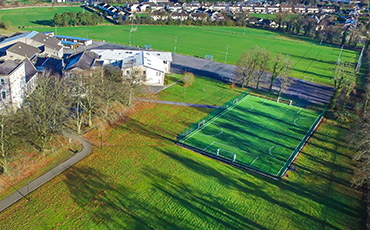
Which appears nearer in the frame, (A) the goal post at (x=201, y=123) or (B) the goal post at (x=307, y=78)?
(A) the goal post at (x=201, y=123)

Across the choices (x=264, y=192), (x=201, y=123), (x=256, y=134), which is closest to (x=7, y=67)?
(x=201, y=123)

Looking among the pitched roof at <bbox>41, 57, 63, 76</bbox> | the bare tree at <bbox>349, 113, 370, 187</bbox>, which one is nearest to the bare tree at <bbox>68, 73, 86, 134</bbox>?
the pitched roof at <bbox>41, 57, 63, 76</bbox>

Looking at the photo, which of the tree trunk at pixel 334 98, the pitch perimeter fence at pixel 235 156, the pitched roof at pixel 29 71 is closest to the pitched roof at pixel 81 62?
the pitched roof at pixel 29 71

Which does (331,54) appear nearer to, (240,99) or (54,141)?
(240,99)

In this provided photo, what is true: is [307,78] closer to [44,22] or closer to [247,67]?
[247,67]

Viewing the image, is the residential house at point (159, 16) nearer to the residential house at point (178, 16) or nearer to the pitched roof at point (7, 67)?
the residential house at point (178, 16)

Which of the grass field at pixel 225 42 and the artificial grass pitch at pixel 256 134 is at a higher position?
the grass field at pixel 225 42

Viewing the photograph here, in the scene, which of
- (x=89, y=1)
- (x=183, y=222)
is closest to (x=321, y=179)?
(x=183, y=222)
